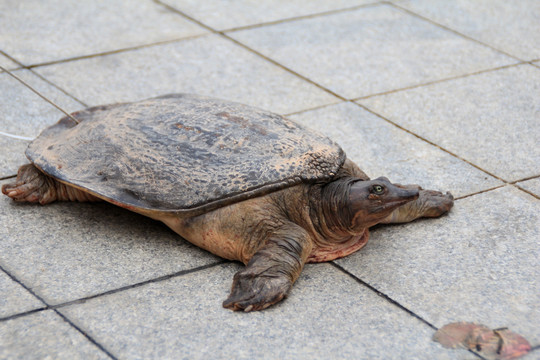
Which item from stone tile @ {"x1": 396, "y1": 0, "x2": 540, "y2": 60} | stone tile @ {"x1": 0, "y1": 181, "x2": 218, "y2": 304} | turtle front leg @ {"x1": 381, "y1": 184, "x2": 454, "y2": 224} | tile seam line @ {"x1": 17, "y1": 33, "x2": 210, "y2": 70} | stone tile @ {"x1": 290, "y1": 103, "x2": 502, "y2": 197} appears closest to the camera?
stone tile @ {"x1": 0, "y1": 181, "x2": 218, "y2": 304}

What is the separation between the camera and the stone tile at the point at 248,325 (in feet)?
9.32

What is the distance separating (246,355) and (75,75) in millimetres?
3131

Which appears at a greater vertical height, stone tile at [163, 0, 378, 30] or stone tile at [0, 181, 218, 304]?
stone tile at [163, 0, 378, 30]

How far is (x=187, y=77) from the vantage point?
535cm

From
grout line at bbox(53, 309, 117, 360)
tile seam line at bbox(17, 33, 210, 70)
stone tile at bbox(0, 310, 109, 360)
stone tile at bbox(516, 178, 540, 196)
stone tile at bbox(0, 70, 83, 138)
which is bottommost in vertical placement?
stone tile at bbox(516, 178, 540, 196)

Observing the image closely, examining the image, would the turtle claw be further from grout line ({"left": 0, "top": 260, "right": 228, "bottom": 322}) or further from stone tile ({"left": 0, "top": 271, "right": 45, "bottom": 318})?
stone tile ({"left": 0, "top": 271, "right": 45, "bottom": 318})

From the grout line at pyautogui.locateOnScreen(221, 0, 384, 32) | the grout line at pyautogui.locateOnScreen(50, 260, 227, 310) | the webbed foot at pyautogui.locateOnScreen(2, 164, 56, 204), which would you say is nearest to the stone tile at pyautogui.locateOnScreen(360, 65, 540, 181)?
the grout line at pyautogui.locateOnScreen(221, 0, 384, 32)

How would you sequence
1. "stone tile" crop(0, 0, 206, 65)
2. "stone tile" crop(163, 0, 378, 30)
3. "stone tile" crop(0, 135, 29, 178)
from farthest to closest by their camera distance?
"stone tile" crop(163, 0, 378, 30)
"stone tile" crop(0, 0, 206, 65)
"stone tile" crop(0, 135, 29, 178)

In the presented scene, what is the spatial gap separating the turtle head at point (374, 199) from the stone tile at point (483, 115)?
1232 mm

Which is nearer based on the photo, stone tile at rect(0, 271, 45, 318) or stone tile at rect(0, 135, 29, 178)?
stone tile at rect(0, 271, 45, 318)

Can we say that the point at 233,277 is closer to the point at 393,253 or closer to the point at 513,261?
the point at 393,253

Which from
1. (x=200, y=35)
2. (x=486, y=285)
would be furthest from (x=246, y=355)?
(x=200, y=35)

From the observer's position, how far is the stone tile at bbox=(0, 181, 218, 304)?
3213 mm

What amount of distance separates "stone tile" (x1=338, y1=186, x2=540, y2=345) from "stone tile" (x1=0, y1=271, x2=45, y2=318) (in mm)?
1420
